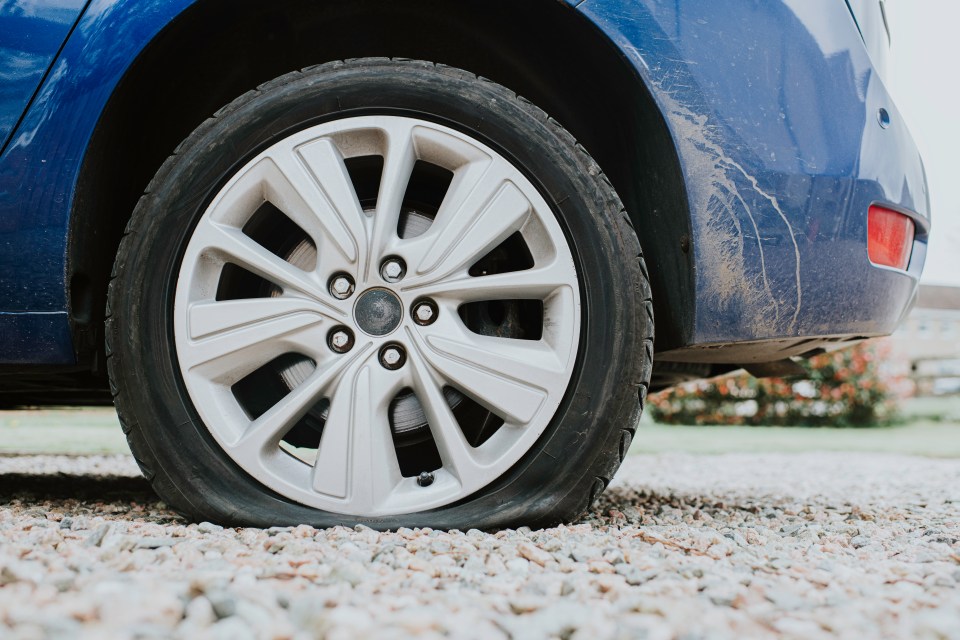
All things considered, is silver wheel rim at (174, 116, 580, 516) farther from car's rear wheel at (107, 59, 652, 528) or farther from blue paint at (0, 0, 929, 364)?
blue paint at (0, 0, 929, 364)

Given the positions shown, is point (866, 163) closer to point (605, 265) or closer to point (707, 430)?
point (605, 265)

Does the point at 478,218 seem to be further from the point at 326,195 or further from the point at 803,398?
the point at 803,398

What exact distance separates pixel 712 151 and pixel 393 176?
67 centimetres

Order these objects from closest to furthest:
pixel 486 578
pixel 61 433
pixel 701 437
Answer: pixel 486 578
pixel 61 433
pixel 701 437

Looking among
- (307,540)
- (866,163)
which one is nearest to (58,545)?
(307,540)

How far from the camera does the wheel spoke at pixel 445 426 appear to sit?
156cm

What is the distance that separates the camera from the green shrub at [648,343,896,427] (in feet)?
28.9

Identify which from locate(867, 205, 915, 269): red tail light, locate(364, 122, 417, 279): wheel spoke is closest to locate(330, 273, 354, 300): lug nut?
locate(364, 122, 417, 279): wheel spoke

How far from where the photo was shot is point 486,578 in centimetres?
117

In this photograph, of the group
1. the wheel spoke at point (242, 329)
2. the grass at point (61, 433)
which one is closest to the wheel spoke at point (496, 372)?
the wheel spoke at point (242, 329)

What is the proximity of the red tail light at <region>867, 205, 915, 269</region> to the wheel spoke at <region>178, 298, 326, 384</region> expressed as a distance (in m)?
1.21

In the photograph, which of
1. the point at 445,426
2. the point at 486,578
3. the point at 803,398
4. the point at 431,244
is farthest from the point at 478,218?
the point at 803,398

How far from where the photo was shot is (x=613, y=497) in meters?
2.55

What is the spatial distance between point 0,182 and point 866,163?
1.85 m
